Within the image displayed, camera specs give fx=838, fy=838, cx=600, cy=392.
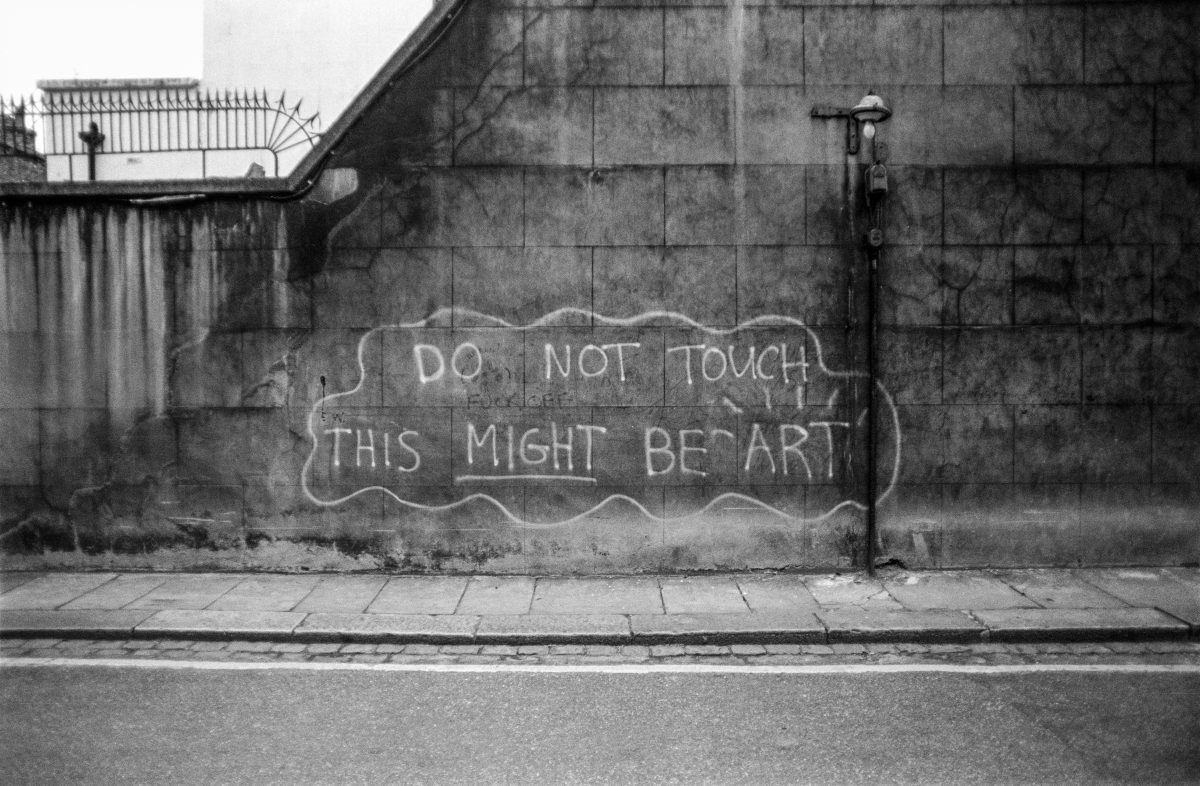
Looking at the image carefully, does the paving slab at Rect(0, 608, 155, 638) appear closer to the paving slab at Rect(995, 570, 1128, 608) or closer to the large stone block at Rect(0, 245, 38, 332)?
the large stone block at Rect(0, 245, 38, 332)

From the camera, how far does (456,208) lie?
7930 millimetres

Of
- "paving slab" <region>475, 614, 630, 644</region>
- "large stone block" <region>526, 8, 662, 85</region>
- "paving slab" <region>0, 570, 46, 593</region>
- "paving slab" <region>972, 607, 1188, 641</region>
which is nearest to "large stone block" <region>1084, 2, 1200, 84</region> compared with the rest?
"large stone block" <region>526, 8, 662, 85</region>

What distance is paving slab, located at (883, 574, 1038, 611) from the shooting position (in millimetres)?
6941

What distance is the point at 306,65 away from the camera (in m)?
17.7

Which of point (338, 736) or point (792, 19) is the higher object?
point (792, 19)

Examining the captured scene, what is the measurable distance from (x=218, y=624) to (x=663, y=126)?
577cm

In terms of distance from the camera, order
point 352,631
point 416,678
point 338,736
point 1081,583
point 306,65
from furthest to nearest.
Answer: point 306,65 → point 1081,583 → point 352,631 → point 416,678 → point 338,736

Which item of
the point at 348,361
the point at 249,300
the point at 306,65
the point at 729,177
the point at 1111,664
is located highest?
the point at 306,65

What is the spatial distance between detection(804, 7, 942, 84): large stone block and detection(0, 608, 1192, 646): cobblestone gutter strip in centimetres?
493

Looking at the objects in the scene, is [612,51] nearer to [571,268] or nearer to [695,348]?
[571,268]

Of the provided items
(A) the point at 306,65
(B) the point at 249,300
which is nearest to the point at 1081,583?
(B) the point at 249,300

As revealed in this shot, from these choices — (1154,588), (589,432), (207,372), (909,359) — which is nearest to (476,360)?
(589,432)

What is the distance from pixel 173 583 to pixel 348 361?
2.56 meters

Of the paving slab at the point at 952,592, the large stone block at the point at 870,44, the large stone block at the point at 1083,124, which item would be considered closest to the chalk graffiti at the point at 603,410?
the paving slab at the point at 952,592
